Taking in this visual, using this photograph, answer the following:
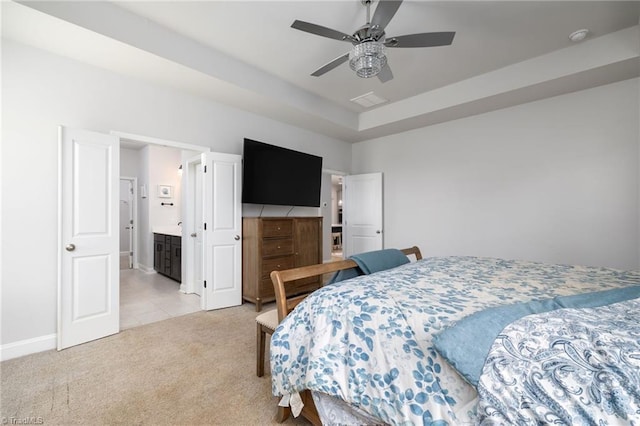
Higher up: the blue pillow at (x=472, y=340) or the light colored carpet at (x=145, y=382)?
the blue pillow at (x=472, y=340)

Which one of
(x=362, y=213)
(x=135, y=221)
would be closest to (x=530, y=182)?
(x=362, y=213)

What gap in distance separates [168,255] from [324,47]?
4241 millimetres

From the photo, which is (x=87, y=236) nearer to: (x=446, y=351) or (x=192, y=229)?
(x=192, y=229)

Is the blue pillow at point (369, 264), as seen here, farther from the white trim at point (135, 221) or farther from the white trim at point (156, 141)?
the white trim at point (135, 221)

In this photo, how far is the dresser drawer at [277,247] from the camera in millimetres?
3643

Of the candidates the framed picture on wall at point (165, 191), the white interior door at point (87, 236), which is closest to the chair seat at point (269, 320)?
the white interior door at point (87, 236)

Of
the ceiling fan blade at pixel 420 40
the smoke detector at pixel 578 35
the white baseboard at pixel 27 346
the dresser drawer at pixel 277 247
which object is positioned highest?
the smoke detector at pixel 578 35

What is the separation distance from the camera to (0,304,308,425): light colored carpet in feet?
5.45

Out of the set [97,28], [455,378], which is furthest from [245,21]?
[455,378]

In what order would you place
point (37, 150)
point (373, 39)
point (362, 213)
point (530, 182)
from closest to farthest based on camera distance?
point (373, 39)
point (37, 150)
point (530, 182)
point (362, 213)

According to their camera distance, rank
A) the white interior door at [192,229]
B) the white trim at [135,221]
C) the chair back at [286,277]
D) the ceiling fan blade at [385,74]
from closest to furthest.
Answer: the chair back at [286,277], the ceiling fan blade at [385,74], the white interior door at [192,229], the white trim at [135,221]

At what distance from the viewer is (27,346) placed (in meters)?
2.40

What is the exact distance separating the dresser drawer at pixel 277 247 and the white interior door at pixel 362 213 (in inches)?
Answer: 74.9

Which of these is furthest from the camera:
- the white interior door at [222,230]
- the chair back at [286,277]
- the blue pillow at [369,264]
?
the white interior door at [222,230]
